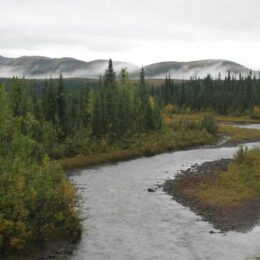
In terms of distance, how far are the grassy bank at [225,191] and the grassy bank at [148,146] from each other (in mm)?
14715

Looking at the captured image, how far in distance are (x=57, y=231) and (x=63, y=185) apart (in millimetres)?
2828

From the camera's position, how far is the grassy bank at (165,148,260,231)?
35.6 meters

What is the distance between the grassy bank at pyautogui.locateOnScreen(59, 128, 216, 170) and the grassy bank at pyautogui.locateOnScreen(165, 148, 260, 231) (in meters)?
14.7

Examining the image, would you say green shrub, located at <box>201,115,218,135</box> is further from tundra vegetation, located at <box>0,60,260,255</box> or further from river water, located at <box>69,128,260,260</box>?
river water, located at <box>69,128,260,260</box>

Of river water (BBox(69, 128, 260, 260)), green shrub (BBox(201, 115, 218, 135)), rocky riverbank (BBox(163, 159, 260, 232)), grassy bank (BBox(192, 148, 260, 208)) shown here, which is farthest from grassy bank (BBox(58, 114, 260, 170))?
grassy bank (BBox(192, 148, 260, 208))

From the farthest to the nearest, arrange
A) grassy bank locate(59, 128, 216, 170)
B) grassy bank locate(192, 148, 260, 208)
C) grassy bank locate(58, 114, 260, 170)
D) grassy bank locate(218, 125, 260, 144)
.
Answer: grassy bank locate(218, 125, 260, 144) < grassy bank locate(58, 114, 260, 170) < grassy bank locate(59, 128, 216, 170) < grassy bank locate(192, 148, 260, 208)

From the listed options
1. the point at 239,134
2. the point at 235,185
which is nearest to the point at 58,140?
the point at 235,185

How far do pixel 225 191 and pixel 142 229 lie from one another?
44.3 feet

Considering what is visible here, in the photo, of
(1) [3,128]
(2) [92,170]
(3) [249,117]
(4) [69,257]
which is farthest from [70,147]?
(3) [249,117]

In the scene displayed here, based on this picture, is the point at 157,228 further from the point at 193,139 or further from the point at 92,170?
the point at 193,139

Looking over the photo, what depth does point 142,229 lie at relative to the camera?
32594 millimetres

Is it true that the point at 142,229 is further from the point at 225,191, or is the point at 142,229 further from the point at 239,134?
the point at 239,134

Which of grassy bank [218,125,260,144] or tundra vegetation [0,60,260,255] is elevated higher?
tundra vegetation [0,60,260,255]

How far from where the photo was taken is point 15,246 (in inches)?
993
